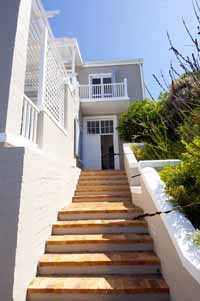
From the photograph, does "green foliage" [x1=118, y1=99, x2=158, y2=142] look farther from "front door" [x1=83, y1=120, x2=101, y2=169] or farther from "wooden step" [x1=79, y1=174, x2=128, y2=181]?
"front door" [x1=83, y1=120, x2=101, y2=169]

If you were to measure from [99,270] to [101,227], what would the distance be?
81cm

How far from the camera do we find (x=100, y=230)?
3.40 meters

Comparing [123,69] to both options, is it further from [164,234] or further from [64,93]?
[164,234]

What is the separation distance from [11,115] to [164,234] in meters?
2.56

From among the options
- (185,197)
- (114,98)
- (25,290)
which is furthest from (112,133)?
(25,290)

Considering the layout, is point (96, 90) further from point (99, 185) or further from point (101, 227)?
point (101, 227)

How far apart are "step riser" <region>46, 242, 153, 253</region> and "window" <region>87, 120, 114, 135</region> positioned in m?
7.61

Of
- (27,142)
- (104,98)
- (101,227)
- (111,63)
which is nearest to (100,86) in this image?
(104,98)

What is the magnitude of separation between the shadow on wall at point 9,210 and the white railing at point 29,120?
945mm

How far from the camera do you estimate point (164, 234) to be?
2389 mm

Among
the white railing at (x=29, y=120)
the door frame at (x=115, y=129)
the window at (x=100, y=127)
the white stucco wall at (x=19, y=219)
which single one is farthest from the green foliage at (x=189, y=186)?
the window at (x=100, y=127)

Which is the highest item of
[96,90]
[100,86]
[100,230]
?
[100,86]

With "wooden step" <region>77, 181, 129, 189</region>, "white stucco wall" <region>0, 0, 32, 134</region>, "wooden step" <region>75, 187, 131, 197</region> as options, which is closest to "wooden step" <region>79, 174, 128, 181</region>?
"wooden step" <region>77, 181, 129, 189</region>

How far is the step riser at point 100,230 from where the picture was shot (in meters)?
3.35
